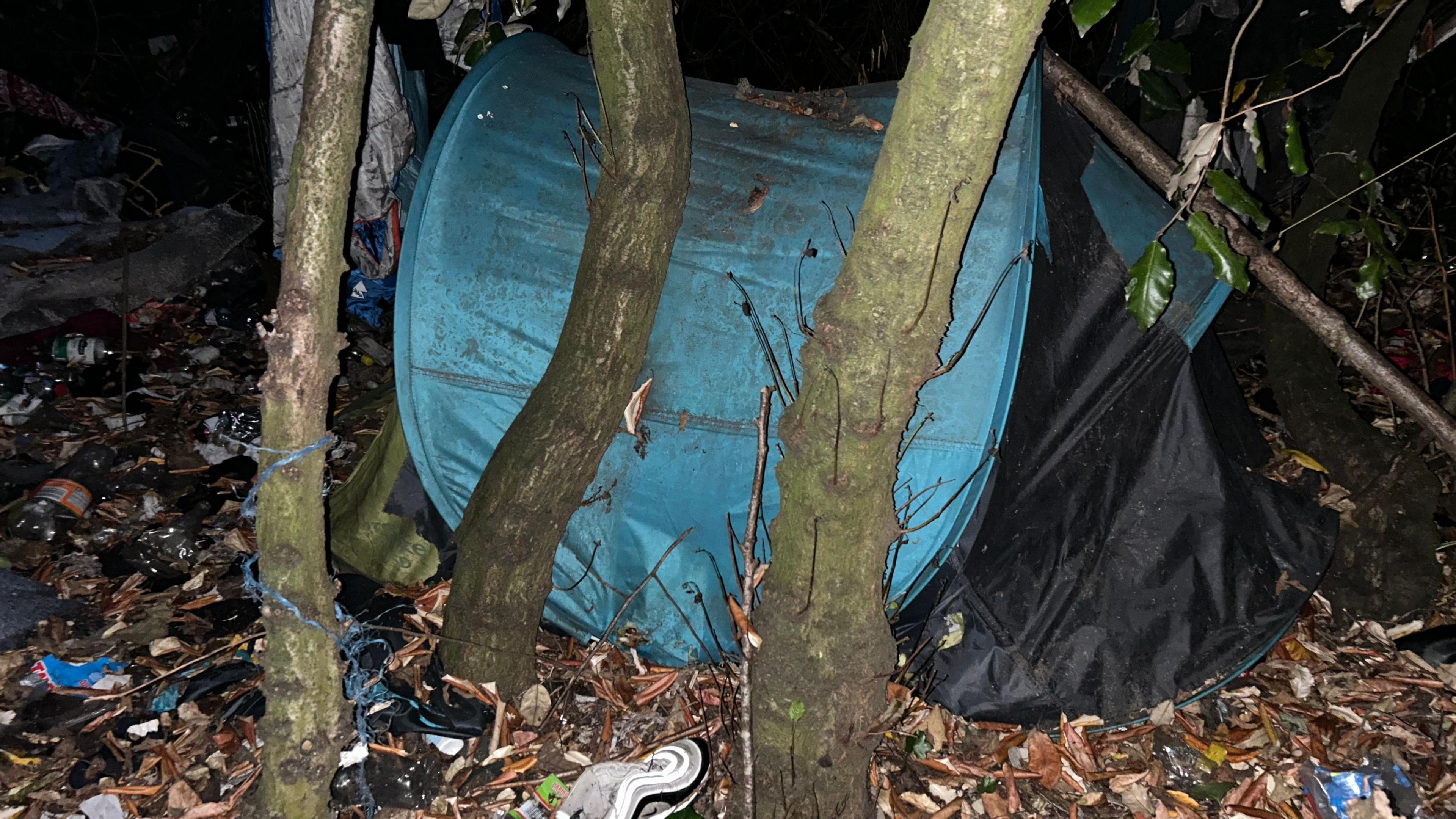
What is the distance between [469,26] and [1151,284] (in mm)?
2043

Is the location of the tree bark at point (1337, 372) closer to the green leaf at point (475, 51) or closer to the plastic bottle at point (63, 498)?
the green leaf at point (475, 51)

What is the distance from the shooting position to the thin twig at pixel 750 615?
1917 mm

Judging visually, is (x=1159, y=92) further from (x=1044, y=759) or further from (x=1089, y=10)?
(x=1044, y=759)

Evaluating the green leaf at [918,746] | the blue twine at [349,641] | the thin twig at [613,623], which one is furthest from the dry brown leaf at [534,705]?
the green leaf at [918,746]

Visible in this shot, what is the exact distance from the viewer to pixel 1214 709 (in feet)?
9.12

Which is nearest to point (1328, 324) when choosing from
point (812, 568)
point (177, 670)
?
point (812, 568)

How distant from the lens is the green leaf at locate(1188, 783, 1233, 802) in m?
2.52

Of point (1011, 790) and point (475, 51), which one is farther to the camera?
point (475, 51)

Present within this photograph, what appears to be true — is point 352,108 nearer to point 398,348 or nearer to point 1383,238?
point 398,348

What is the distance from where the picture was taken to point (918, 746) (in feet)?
8.41

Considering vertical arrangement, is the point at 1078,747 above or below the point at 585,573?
below

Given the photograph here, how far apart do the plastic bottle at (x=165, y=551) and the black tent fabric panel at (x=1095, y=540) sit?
2.52m

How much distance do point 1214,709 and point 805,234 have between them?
1.86 metres

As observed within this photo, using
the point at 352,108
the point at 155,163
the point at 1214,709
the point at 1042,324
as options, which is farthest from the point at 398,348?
the point at 155,163
